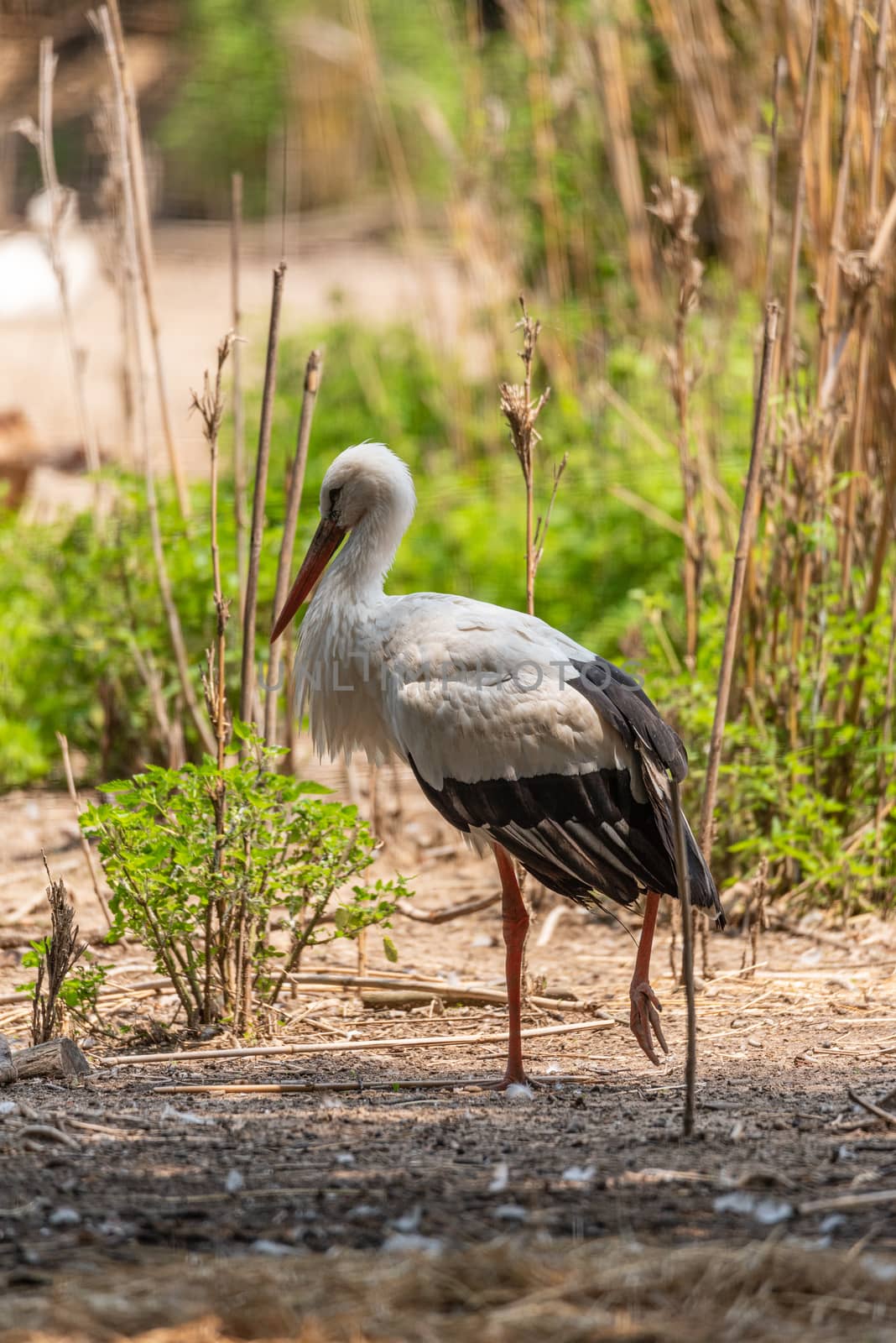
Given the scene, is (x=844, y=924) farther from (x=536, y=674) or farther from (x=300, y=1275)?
(x=300, y=1275)

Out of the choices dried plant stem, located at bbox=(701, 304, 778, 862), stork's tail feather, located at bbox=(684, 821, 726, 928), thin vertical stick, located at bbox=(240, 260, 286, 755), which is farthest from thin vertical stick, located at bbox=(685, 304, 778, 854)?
thin vertical stick, located at bbox=(240, 260, 286, 755)

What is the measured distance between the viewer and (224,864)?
3.68m

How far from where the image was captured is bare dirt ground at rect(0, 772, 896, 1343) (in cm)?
209

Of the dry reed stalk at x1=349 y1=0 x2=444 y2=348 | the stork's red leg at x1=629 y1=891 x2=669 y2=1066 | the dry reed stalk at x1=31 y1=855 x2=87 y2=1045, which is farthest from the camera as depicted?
the dry reed stalk at x1=349 y1=0 x2=444 y2=348

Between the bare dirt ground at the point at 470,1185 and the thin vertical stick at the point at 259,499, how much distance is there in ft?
2.96

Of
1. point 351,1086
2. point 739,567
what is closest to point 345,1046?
point 351,1086

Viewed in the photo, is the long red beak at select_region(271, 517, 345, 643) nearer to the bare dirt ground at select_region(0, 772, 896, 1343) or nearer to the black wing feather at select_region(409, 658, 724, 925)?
the black wing feather at select_region(409, 658, 724, 925)

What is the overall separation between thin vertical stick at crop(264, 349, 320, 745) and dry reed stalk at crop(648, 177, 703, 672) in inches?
44.8

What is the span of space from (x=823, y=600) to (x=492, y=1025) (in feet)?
5.77

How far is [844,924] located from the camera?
189 inches

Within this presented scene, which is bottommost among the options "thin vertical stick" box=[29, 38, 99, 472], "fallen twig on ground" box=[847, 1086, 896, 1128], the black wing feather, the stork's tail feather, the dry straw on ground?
"fallen twig on ground" box=[847, 1086, 896, 1128]

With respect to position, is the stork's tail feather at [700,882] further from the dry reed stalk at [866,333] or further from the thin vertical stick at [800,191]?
the thin vertical stick at [800,191]

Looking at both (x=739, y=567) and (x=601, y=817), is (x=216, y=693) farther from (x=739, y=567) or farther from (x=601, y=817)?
(x=739, y=567)

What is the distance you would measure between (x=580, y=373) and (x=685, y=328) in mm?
4238
